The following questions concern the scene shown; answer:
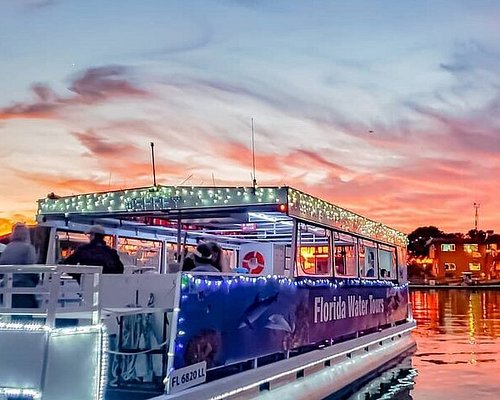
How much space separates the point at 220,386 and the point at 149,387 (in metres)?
0.82

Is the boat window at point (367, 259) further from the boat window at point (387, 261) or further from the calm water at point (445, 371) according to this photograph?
the calm water at point (445, 371)

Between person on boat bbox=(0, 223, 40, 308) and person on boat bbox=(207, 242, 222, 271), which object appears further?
person on boat bbox=(207, 242, 222, 271)

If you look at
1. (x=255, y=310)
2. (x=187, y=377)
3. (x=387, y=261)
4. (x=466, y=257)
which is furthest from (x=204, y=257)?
(x=466, y=257)

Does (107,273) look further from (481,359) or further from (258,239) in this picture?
(481,359)

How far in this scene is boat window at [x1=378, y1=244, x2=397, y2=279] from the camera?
18.6m

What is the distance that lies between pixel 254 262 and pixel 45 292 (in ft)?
36.0

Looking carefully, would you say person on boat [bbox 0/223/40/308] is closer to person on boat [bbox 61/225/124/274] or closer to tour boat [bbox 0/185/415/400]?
tour boat [bbox 0/185/415/400]

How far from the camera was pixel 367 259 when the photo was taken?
16.7 meters

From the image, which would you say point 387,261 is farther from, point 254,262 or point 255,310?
point 255,310

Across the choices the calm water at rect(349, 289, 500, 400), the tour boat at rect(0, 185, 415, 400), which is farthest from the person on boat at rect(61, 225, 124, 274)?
the calm water at rect(349, 289, 500, 400)

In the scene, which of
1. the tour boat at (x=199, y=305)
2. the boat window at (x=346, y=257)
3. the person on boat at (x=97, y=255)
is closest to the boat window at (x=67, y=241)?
the tour boat at (x=199, y=305)

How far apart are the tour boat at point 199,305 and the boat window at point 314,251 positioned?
0.14 ft

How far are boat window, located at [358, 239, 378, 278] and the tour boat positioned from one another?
2.2 inches

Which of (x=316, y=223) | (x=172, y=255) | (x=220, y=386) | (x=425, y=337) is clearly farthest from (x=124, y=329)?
(x=425, y=337)
